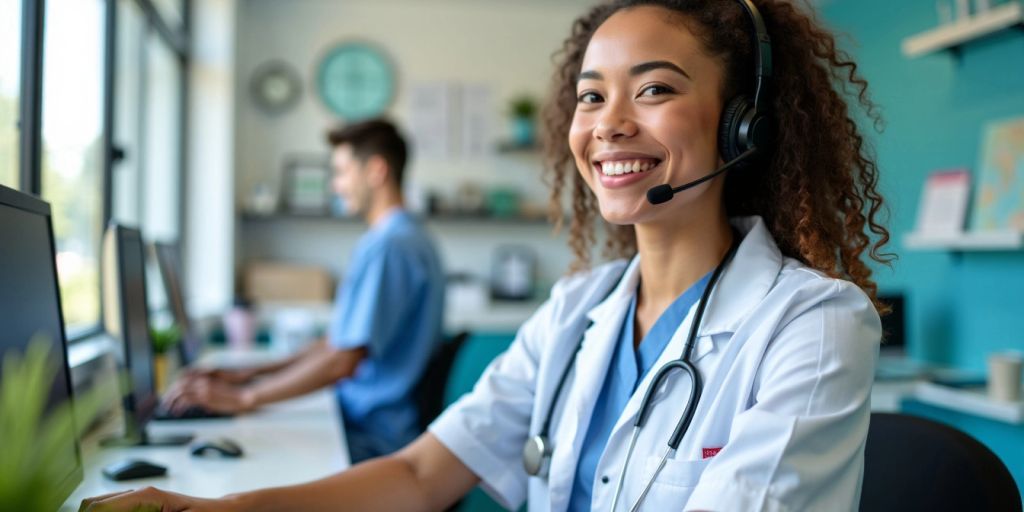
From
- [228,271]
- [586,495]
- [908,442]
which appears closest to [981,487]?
[908,442]

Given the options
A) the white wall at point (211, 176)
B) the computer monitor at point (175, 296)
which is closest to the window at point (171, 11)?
the white wall at point (211, 176)

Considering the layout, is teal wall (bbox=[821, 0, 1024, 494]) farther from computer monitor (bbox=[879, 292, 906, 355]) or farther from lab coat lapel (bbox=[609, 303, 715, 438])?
lab coat lapel (bbox=[609, 303, 715, 438])

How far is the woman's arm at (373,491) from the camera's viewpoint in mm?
1011

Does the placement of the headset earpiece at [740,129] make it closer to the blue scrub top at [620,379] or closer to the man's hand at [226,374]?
the blue scrub top at [620,379]

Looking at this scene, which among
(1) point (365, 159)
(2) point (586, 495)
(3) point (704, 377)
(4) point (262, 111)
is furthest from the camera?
(4) point (262, 111)

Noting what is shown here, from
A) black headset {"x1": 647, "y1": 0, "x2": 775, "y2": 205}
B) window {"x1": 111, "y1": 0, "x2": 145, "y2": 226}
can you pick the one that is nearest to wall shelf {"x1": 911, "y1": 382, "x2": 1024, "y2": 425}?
black headset {"x1": 647, "y1": 0, "x2": 775, "y2": 205}

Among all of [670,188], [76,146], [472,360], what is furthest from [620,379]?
[472,360]

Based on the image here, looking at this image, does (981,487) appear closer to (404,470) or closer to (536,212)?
(404,470)

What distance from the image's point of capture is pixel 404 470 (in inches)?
48.7

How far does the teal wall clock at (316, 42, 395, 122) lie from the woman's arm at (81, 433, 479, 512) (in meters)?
3.55

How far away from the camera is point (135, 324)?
1576 mm

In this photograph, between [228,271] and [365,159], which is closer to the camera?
[365,159]

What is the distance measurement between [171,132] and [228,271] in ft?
2.38

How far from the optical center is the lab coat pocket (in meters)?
0.98
